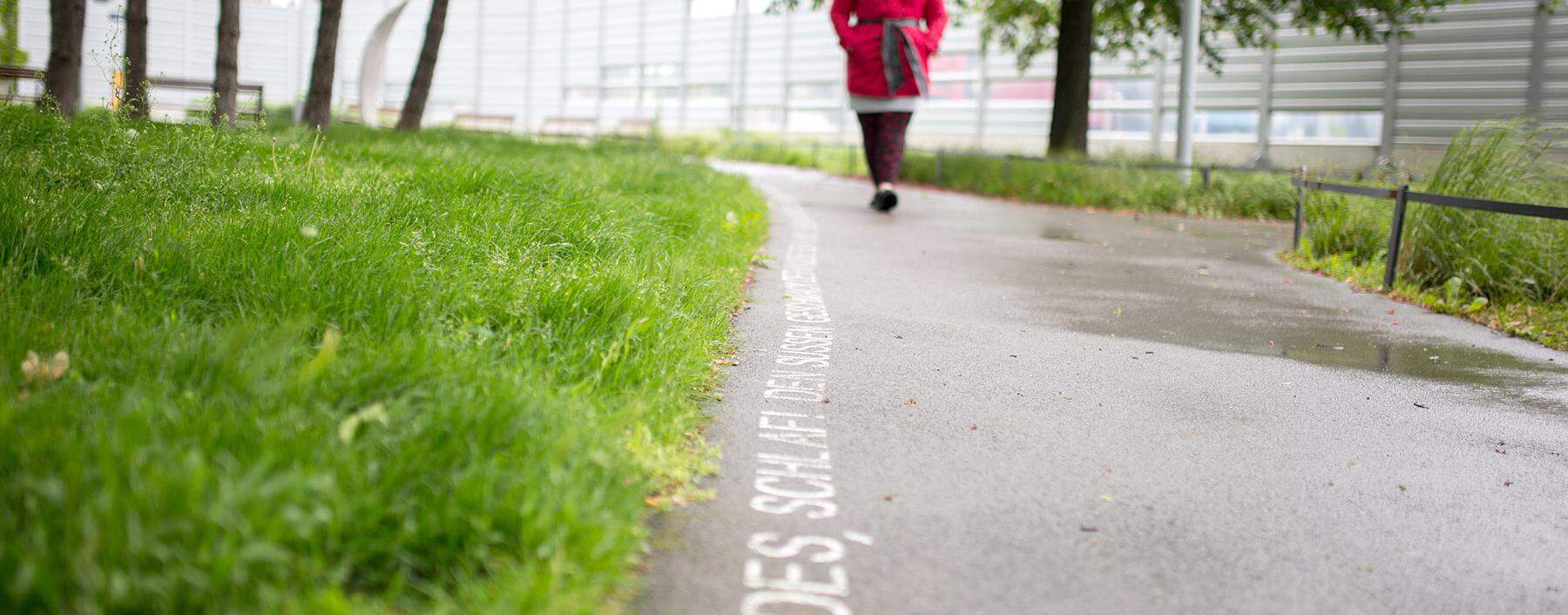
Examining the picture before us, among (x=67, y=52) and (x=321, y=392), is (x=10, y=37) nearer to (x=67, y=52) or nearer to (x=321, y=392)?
(x=67, y=52)

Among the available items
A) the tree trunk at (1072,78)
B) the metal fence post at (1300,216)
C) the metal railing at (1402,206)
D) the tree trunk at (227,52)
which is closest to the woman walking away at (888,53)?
the metal fence post at (1300,216)

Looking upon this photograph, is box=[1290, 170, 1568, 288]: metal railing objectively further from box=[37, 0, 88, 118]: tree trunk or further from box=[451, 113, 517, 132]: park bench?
box=[451, 113, 517, 132]: park bench

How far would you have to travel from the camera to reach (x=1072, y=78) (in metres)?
19.1

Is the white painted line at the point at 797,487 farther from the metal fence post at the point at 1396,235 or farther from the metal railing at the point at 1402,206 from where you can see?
the metal fence post at the point at 1396,235

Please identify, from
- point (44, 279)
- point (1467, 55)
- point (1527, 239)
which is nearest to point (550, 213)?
point (44, 279)

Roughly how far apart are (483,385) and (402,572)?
101 cm

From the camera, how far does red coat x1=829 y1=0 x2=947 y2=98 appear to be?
41.4 ft

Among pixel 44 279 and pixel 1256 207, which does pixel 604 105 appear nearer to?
pixel 1256 207

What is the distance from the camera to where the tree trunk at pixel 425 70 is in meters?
19.4

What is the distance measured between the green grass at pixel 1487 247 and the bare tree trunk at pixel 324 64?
1112 centimetres

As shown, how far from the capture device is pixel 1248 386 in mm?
5289

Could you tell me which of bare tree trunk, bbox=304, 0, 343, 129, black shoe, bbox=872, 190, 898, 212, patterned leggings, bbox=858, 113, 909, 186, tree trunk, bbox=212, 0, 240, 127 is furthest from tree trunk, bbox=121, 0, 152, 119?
black shoe, bbox=872, 190, 898, 212

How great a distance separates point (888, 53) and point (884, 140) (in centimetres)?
95

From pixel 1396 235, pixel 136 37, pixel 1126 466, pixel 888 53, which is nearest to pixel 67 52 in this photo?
pixel 136 37
